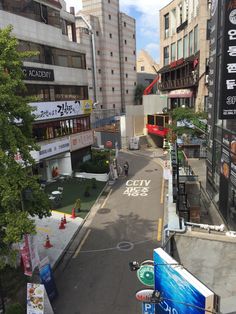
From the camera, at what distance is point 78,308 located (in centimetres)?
1288

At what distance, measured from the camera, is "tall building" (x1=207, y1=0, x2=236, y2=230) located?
45.3ft

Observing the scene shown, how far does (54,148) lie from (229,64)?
2037 centimetres

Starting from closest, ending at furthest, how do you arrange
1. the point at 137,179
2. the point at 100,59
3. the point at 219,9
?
the point at 219,9 → the point at 137,179 → the point at 100,59

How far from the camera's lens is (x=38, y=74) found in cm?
2783

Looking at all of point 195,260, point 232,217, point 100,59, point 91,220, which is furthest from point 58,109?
point 100,59

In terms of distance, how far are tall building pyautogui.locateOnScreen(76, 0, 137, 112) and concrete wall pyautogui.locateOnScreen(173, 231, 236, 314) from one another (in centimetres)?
5370

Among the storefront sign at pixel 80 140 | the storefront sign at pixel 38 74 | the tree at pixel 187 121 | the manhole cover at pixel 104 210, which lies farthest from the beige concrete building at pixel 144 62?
the manhole cover at pixel 104 210

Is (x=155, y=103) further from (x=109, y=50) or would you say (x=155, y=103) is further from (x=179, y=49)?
(x=109, y=50)

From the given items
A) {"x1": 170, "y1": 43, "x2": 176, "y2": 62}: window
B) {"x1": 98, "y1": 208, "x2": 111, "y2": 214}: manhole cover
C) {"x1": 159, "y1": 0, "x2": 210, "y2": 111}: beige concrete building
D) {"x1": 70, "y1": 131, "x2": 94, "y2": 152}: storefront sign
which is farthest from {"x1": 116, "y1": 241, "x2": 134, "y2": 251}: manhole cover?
{"x1": 170, "y1": 43, "x2": 176, "y2": 62}: window

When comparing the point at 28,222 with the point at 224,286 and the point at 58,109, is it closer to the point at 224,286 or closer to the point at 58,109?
the point at 224,286

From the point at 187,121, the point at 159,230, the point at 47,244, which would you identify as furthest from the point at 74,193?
the point at 187,121

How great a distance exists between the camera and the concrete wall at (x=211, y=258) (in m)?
8.30

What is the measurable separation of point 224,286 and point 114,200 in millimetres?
18659

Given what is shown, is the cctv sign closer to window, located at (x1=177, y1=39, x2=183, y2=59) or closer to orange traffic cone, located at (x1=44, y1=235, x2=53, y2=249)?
orange traffic cone, located at (x1=44, y1=235, x2=53, y2=249)
